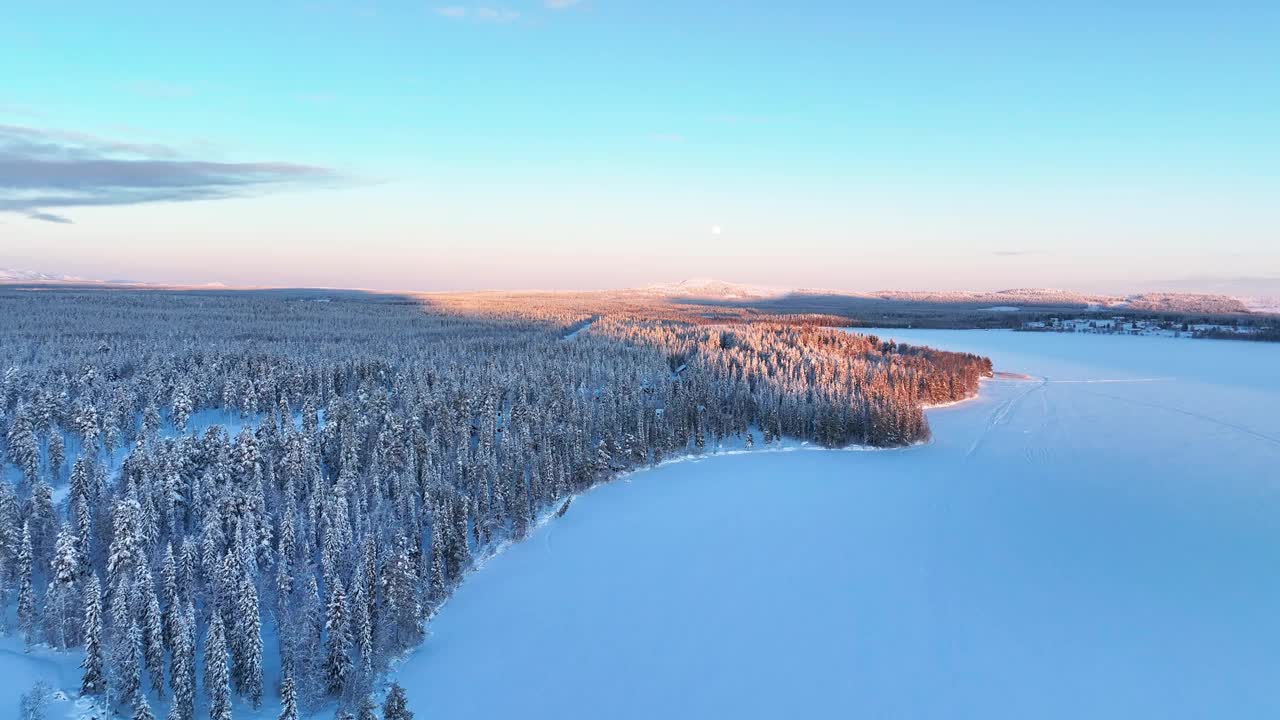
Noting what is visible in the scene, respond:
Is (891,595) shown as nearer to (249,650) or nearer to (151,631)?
(249,650)

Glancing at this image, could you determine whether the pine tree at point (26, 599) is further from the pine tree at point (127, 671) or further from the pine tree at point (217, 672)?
the pine tree at point (217, 672)

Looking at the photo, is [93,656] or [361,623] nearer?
[93,656]

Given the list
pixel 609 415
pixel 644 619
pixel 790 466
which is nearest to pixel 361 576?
pixel 644 619

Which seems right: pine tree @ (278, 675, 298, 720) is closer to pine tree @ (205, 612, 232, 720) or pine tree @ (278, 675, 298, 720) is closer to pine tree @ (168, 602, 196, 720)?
pine tree @ (205, 612, 232, 720)

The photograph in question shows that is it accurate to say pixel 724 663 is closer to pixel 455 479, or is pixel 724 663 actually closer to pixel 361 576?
pixel 361 576

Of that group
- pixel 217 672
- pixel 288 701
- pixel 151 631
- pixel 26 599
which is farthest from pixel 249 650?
pixel 26 599

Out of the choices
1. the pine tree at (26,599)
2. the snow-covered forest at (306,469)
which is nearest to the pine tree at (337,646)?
the snow-covered forest at (306,469)

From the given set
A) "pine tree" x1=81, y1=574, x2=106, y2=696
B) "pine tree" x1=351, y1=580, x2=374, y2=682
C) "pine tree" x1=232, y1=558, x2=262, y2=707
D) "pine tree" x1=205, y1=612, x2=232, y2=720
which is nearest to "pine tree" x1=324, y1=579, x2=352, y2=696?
"pine tree" x1=351, y1=580, x2=374, y2=682
